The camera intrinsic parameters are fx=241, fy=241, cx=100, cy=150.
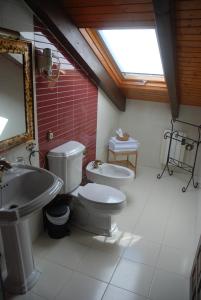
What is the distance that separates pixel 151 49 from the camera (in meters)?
2.52

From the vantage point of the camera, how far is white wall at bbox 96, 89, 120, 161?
309cm

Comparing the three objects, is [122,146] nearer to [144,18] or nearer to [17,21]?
[144,18]

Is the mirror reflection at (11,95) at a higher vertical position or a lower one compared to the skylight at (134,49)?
lower

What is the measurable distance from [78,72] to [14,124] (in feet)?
3.24

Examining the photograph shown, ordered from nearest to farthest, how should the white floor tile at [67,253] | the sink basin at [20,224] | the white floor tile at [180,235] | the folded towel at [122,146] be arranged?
the sink basin at [20,224], the white floor tile at [67,253], the white floor tile at [180,235], the folded towel at [122,146]

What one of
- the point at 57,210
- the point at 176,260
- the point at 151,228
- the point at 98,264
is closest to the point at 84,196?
the point at 57,210

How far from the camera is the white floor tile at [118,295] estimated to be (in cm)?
170

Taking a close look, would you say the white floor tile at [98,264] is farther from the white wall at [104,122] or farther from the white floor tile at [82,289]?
the white wall at [104,122]

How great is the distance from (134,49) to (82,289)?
7.61 feet

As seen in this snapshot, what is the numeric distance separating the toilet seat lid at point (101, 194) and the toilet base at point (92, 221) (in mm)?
184

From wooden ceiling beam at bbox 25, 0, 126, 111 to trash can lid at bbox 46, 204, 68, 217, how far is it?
1392mm

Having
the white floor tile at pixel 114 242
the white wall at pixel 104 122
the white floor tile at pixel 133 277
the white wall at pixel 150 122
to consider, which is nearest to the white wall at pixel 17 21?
the white floor tile at pixel 114 242

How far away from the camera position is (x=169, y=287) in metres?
1.79

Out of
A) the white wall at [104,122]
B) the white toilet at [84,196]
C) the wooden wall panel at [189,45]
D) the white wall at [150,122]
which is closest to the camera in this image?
the wooden wall panel at [189,45]
